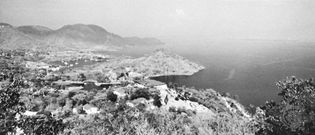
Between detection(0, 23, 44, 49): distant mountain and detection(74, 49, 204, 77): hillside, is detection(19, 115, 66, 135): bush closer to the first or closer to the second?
detection(74, 49, 204, 77): hillside

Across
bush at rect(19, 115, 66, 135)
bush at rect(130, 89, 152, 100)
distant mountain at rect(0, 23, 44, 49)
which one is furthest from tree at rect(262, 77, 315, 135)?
distant mountain at rect(0, 23, 44, 49)

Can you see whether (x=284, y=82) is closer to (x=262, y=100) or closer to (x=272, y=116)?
(x=272, y=116)

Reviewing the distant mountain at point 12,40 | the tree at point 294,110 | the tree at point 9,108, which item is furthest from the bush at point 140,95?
the distant mountain at point 12,40

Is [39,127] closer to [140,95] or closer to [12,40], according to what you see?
[140,95]

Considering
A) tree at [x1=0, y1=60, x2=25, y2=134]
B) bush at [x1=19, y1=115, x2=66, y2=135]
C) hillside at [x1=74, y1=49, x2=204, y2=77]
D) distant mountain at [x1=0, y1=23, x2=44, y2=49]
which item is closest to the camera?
tree at [x1=0, y1=60, x2=25, y2=134]

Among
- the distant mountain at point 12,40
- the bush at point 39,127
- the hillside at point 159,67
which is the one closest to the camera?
the bush at point 39,127

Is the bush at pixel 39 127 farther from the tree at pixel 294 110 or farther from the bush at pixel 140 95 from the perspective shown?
the bush at pixel 140 95

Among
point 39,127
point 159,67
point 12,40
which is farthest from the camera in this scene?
point 12,40

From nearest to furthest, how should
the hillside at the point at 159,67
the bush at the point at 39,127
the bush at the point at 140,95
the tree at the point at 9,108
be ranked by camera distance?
the tree at the point at 9,108 < the bush at the point at 39,127 < the bush at the point at 140,95 < the hillside at the point at 159,67

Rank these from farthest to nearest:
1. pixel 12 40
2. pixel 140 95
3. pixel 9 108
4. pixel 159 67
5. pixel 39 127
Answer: pixel 12 40 → pixel 159 67 → pixel 140 95 → pixel 39 127 → pixel 9 108

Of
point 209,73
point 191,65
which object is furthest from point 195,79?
point 191,65

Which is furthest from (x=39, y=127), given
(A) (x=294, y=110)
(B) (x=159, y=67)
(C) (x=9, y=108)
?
(B) (x=159, y=67)
